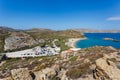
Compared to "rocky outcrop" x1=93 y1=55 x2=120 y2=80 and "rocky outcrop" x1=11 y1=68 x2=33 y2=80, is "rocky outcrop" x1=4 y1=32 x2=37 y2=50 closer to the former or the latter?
"rocky outcrop" x1=11 y1=68 x2=33 y2=80

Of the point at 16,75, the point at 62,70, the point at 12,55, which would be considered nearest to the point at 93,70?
the point at 62,70

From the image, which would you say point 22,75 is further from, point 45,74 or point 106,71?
point 106,71

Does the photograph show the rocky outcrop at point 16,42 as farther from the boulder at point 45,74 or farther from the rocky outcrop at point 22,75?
the boulder at point 45,74

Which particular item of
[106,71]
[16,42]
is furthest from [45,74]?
[16,42]

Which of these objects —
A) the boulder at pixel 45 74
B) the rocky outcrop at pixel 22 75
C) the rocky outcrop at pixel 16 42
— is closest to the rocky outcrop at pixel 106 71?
the boulder at pixel 45 74

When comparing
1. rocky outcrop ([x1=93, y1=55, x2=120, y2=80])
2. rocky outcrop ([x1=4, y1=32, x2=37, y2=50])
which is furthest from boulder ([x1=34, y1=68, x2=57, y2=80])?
rocky outcrop ([x1=4, y1=32, x2=37, y2=50])

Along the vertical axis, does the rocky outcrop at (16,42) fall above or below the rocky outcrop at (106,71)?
below

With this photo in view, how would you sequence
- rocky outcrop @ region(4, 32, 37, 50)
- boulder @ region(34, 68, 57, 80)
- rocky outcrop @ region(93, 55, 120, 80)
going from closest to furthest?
rocky outcrop @ region(93, 55, 120, 80), boulder @ region(34, 68, 57, 80), rocky outcrop @ region(4, 32, 37, 50)

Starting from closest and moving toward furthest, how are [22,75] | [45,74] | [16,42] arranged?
[45,74] < [22,75] < [16,42]

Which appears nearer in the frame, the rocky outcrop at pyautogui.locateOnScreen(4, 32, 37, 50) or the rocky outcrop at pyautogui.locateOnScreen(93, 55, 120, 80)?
the rocky outcrop at pyautogui.locateOnScreen(93, 55, 120, 80)

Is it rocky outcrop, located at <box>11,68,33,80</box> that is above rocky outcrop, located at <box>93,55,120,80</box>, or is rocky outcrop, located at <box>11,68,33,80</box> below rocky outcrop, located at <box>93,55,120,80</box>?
below
